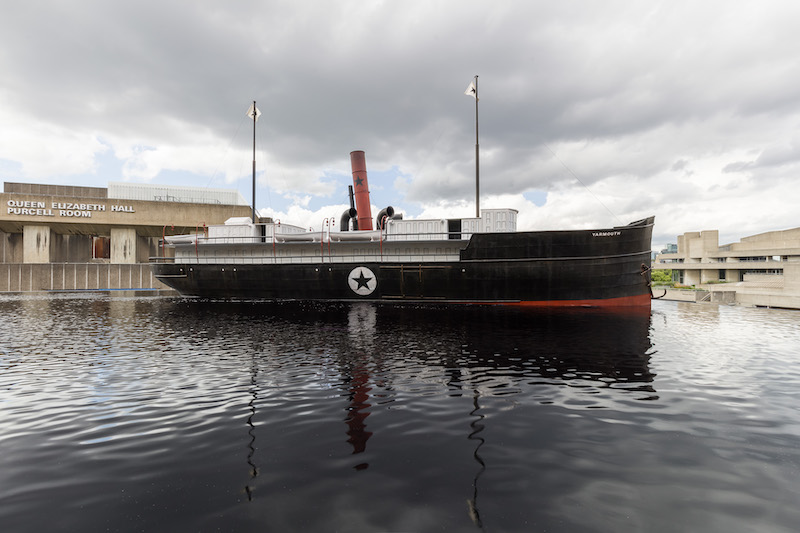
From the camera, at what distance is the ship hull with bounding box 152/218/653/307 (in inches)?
918

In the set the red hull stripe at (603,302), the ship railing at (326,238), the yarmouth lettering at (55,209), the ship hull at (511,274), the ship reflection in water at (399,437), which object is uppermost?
the yarmouth lettering at (55,209)

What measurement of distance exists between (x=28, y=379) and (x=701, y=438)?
1374 centimetres

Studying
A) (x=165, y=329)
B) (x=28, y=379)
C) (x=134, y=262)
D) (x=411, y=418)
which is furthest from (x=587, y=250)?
(x=134, y=262)

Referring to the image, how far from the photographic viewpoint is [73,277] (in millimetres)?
48844

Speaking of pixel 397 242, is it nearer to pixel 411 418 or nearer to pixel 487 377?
pixel 487 377

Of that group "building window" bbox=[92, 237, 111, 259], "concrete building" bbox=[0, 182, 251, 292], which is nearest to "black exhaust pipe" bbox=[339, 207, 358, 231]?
"concrete building" bbox=[0, 182, 251, 292]

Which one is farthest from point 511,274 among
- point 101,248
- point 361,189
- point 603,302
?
point 101,248

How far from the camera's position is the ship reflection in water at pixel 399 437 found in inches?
154

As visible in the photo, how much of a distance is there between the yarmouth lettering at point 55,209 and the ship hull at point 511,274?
38.2 m

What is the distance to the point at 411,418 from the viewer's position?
20.9 ft

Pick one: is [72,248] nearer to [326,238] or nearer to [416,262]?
[326,238]

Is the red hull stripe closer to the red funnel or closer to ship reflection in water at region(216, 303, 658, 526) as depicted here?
ship reflection in water at region(216, 303, 658, 526)

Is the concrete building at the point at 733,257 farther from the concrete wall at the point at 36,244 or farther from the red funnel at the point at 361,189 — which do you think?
the concrete wall at the point at 36,244

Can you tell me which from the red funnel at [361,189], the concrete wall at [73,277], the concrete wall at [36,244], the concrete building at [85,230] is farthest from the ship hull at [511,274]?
the concrete wall at [36,244]
